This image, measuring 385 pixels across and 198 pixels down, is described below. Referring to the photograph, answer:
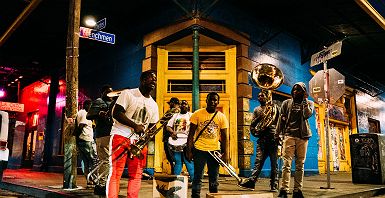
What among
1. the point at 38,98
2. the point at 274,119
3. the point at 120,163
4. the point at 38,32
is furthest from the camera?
the point at 38,98

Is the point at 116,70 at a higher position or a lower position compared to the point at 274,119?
higher

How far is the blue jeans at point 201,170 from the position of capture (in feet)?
16.3

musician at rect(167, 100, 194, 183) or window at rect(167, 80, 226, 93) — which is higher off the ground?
window at rect(167, 80, 226, 93)

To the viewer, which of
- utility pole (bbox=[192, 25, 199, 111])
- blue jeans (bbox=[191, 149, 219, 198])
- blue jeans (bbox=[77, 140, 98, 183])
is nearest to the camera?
blue jeans (bbox=[191, 149, 219, 198])

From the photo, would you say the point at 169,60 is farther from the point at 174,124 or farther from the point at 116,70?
the point at 174,124

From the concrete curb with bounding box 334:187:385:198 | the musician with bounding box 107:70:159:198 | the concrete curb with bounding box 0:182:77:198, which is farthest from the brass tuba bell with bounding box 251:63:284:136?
the concrete curb with bounding box 0:182:77:198

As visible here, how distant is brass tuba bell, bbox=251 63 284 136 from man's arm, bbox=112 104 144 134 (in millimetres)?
3285

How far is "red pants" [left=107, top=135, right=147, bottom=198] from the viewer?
3.69 m

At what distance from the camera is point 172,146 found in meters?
7.02

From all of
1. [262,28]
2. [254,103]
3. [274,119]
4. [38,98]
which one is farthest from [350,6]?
[38,98]

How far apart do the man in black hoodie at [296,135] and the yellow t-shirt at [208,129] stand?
123 centimetres

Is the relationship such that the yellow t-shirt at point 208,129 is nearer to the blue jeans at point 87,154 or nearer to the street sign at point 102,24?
the blue jeans at point 87,154

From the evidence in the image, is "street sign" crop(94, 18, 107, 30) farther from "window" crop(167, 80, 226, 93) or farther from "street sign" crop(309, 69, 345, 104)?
"street sign" crop(309, 69, 345, 104)

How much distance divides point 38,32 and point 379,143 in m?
11.4
